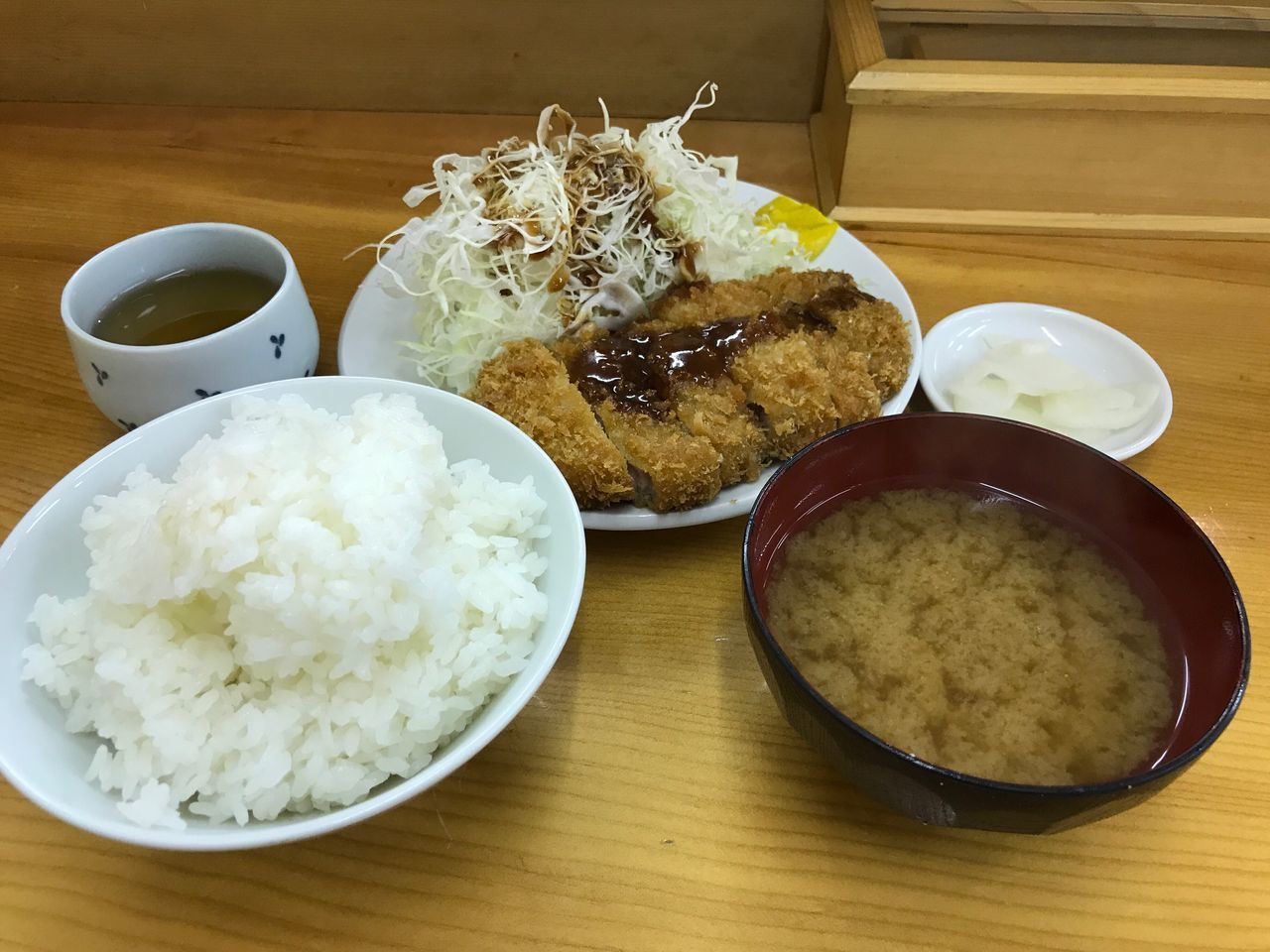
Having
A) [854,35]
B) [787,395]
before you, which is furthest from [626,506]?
[854,35]

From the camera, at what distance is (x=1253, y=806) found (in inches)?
43.0

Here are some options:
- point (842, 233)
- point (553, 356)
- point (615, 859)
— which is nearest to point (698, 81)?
point (842, 233)

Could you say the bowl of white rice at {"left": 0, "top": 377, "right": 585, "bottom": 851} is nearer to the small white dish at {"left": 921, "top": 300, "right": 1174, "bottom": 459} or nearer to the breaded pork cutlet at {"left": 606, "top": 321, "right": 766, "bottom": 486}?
the breaded pork cutlet at {"left": 606, "top": 321, "right": 766, "bottom": 486}

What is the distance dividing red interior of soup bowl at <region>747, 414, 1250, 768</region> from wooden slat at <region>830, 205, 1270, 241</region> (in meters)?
1.04

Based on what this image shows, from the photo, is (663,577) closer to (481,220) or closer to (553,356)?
(553,356)

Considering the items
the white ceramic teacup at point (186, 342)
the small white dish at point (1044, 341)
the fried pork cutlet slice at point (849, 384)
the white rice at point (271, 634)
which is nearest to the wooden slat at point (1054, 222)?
the small white dish at point (1044, 341)

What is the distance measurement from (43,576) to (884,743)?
1049 mm

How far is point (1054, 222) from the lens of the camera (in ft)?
6.81

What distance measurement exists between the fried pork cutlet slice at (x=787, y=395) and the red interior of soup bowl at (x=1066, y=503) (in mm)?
202

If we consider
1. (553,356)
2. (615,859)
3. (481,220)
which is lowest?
(615,859)

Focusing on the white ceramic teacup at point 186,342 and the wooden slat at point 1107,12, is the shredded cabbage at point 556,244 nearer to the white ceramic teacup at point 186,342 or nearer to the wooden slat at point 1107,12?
the white ceramic teacup at point 186,342

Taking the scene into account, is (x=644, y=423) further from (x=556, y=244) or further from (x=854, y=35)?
(x=854, y=35)

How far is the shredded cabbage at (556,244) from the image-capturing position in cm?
165

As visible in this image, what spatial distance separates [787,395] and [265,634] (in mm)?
892
